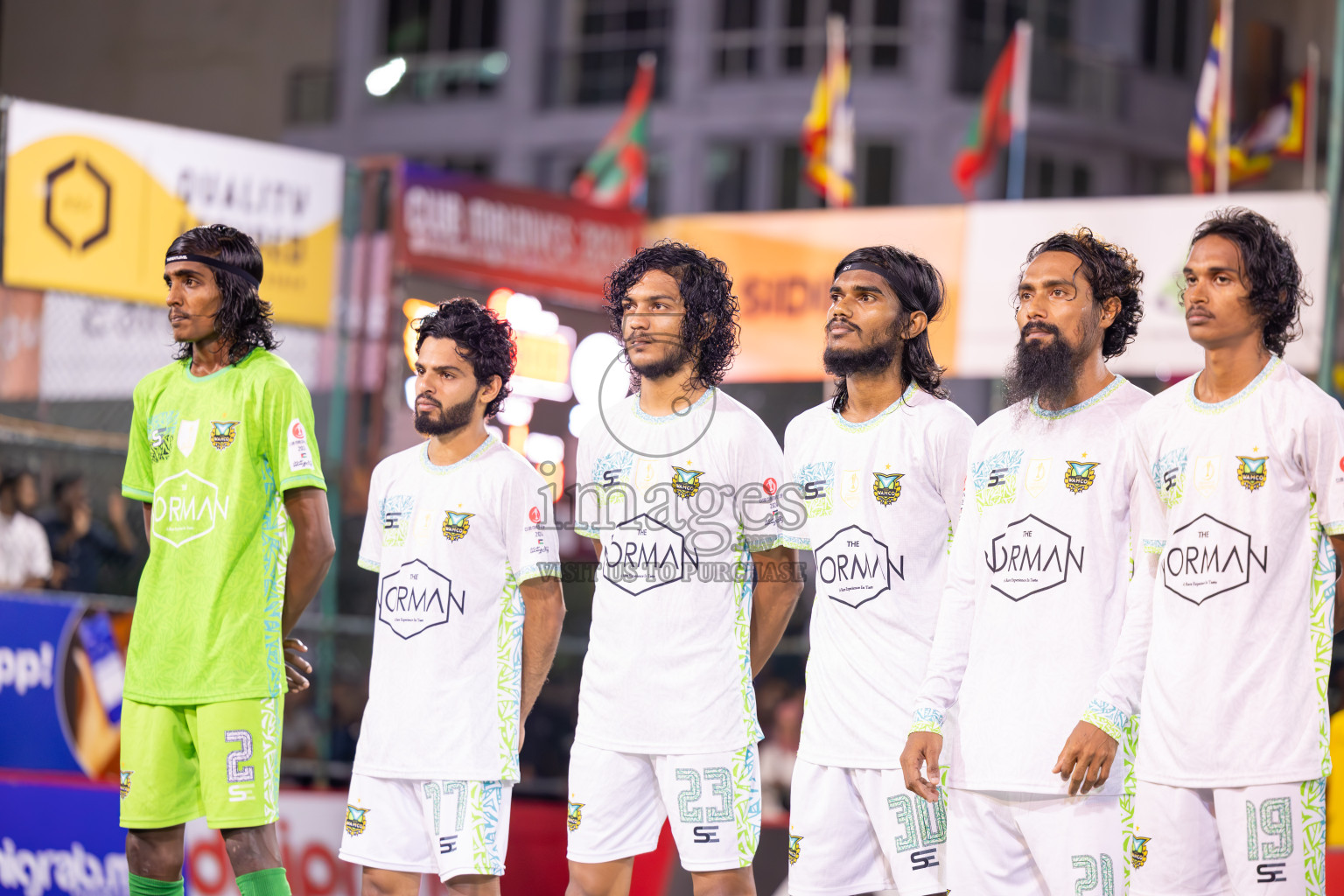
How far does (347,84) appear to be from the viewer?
87.0 ft

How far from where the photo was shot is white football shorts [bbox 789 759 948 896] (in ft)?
16.1

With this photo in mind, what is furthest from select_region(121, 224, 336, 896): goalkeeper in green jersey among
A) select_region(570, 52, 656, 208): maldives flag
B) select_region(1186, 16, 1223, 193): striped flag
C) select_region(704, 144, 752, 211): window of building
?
select_region(704, 144, 752, 211): window of building

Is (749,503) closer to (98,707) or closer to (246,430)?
(246,430)

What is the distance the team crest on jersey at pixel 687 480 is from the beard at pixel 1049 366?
→ 3.53 feet

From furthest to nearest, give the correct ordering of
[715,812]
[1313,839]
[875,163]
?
1. [875,163]
2. [715,812]
3. [1313,839]

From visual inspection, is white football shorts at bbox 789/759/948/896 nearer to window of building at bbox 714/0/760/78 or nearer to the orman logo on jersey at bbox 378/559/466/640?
the orman logo on jersey at bbox 378/559/466/640

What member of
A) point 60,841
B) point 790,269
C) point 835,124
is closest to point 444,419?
point 60,841

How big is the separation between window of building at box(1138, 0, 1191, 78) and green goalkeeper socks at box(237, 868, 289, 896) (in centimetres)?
2310

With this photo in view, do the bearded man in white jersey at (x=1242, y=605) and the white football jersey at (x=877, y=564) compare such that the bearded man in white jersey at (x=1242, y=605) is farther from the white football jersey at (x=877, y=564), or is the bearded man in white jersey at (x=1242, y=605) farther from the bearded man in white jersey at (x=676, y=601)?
the bearded man in white jersey at (x=676, y=601)

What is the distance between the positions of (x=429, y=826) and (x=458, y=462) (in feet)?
4.01

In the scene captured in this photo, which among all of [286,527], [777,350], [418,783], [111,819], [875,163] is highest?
Answer: [875,163]

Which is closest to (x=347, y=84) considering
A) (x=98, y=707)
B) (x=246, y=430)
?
(x=98, y=707)

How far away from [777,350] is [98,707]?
5477 millimetres

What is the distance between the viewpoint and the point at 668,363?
539 centimetres
